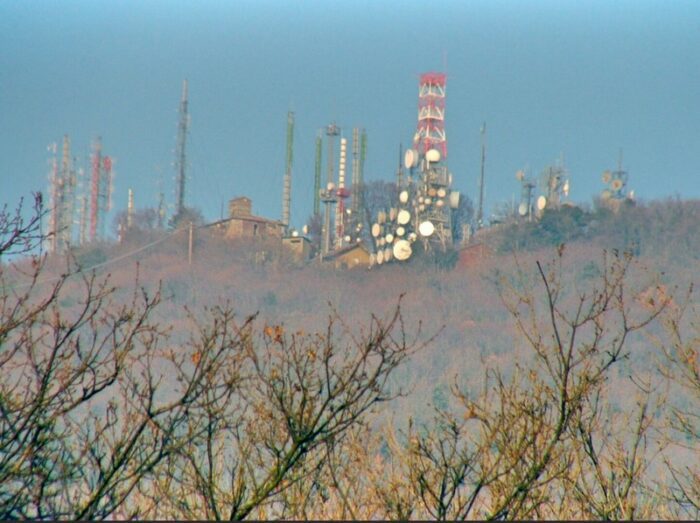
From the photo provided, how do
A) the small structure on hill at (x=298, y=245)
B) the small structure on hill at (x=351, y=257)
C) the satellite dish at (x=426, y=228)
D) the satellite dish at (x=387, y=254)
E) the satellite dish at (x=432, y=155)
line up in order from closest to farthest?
1. the satellite dish at (x=432, y=155)
2. the satellite dish at (x=426, y=228)
3. the satellite dish at (x=387, y=254)
4. the small structure on hill at (x=351, y=257)
5. the small structure on hill at (x=298, y=245)

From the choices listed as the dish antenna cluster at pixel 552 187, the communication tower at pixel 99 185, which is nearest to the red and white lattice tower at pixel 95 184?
the communication tower at pixel 99 185

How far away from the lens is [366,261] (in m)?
64.2

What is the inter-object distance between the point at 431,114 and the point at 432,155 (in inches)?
93.8

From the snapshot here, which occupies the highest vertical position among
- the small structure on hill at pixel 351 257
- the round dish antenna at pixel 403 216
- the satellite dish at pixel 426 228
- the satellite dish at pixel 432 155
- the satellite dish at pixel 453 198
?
the satellite dish at pixel 432 155

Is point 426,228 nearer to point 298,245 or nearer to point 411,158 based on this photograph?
point 411,158

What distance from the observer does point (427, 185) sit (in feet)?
183

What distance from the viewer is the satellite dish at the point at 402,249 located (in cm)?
5767

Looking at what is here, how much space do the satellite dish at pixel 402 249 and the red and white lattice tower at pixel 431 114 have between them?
15.2ft

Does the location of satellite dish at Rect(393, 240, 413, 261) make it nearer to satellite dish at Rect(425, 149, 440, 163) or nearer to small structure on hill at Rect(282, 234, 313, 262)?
satellite dish at Rect(425, 149, 440, 163)

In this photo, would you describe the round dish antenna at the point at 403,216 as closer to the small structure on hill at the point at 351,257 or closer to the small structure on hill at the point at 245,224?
the small structure on hill at the point at 351,257

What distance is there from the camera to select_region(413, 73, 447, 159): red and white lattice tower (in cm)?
5681

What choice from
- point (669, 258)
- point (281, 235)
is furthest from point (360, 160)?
point (669, 258)

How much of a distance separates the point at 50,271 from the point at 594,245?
3026 cm

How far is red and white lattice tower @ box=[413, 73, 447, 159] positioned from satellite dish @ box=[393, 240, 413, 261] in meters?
4.64
